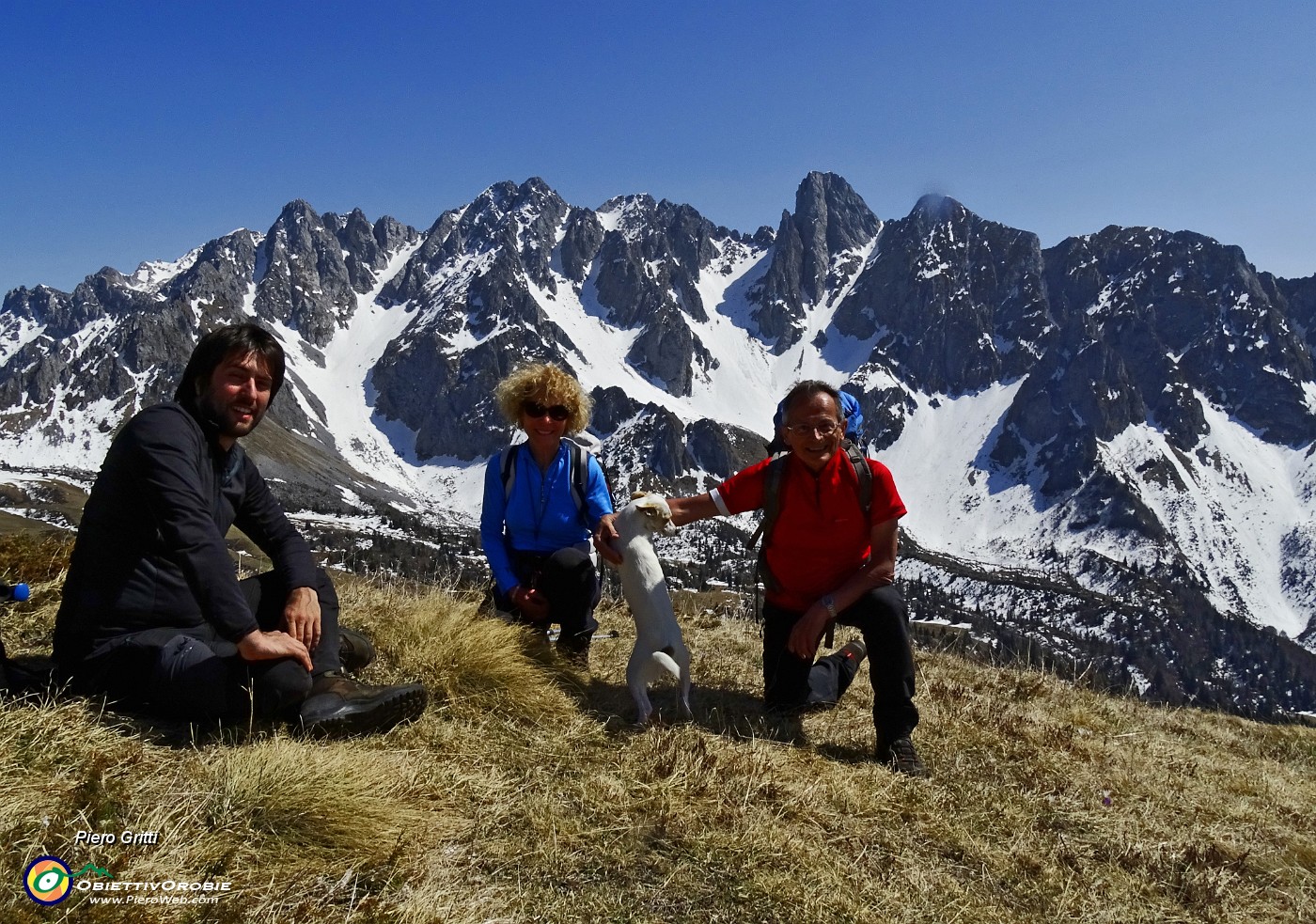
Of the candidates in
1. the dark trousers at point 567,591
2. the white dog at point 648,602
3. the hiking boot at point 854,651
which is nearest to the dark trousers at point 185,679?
the white dog at point 648,602

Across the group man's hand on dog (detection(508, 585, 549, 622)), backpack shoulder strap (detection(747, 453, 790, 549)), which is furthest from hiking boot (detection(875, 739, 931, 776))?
man's hand on dog (detection(508, 585, 549, 622))

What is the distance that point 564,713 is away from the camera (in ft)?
19.1

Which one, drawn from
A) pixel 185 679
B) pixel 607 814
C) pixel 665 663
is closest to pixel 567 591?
pixel 665 663

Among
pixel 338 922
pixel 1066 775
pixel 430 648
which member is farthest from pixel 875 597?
pixel 338 922

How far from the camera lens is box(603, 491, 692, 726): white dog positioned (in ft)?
19.8

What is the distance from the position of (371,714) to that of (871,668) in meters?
3.67

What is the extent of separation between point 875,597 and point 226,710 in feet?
14.9

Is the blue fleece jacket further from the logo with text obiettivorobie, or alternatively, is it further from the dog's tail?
the logo with text obiettivorobie

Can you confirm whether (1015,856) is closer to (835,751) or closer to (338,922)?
(835,751)

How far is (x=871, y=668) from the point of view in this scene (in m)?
6.11

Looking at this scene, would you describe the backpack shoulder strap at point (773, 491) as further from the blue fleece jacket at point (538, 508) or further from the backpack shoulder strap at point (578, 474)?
the backpack shoulder strap at point (578, 474)

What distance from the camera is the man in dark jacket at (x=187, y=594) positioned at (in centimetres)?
432

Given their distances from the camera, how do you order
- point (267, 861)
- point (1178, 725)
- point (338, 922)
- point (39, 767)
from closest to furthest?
1. point (338, 922)
2. point (267, 861)
3. point (39, 767)
4. point (1178, 725)

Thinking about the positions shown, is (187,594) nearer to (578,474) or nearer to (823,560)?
(578,474)
